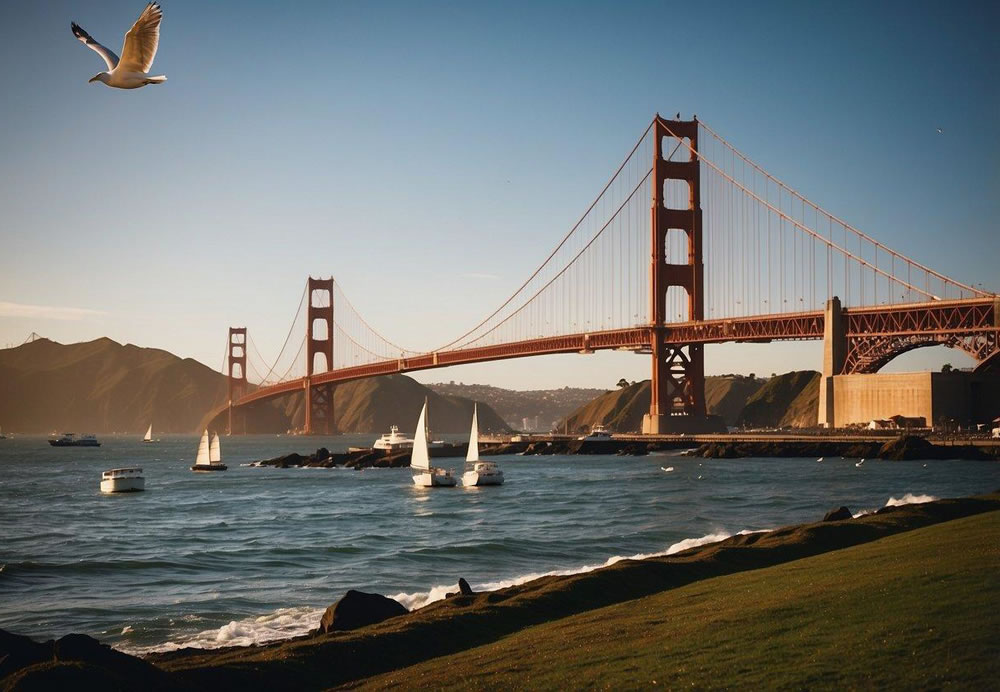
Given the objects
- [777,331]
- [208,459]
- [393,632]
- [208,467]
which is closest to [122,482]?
[208,467]

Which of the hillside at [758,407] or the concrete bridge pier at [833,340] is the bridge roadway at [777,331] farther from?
the hillside at [758,407]

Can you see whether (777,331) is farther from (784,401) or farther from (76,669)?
(784,401)

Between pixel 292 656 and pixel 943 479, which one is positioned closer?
pixel 292 656

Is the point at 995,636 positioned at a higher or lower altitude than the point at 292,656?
higher

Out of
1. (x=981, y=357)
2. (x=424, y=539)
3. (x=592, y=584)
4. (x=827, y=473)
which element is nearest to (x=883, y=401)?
(x=981, y=357)

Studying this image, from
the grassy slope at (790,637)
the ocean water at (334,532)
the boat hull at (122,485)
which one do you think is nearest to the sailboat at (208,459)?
the ocean water at (334,532)

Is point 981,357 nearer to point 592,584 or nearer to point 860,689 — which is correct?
point 592,584

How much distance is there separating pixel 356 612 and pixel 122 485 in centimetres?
4785

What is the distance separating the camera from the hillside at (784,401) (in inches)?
6117

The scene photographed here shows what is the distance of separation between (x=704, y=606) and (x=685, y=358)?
79.5m

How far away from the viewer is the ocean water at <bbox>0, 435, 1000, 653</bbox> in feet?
74.1

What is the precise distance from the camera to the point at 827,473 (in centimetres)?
5719

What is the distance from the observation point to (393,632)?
1453 centimetres

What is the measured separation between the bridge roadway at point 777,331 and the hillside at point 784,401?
221ft
